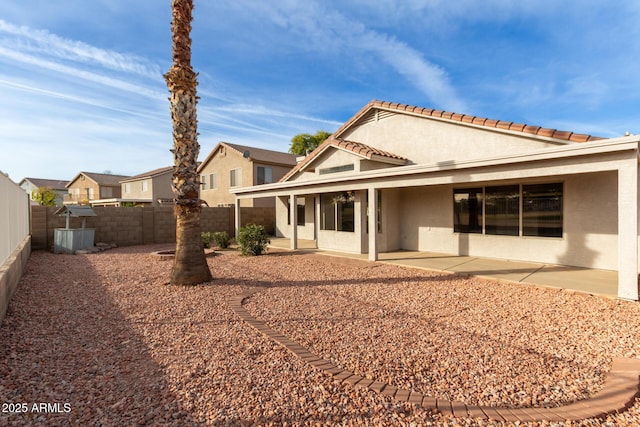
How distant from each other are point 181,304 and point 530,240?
34.3 feet

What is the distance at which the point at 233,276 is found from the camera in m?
9.06

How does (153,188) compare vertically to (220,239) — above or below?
above

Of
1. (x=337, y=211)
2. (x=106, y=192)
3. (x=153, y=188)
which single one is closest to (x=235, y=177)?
(x=153, y=188)

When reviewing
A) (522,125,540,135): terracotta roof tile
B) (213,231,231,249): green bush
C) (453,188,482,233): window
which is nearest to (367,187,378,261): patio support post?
(453,188,482,233): window

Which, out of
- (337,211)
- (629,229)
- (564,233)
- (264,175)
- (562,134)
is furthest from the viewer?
(264,175)

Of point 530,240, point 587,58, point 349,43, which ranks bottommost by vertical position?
point 530,240

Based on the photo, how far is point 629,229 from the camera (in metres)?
6.16

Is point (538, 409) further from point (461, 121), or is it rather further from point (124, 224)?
point (124, 224)

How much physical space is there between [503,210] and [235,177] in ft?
69.6

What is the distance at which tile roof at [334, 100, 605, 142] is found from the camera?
9195 mm

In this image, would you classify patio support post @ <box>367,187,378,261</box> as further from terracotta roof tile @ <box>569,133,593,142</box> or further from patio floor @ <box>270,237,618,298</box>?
terracotta roof tile @ <box>569,133,593,142</box>

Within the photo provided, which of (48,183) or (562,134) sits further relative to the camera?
(48,183)

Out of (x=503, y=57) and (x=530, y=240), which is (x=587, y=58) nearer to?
(x=503, y=57)

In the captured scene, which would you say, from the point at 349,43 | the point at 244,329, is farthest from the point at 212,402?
the point at 349,43
